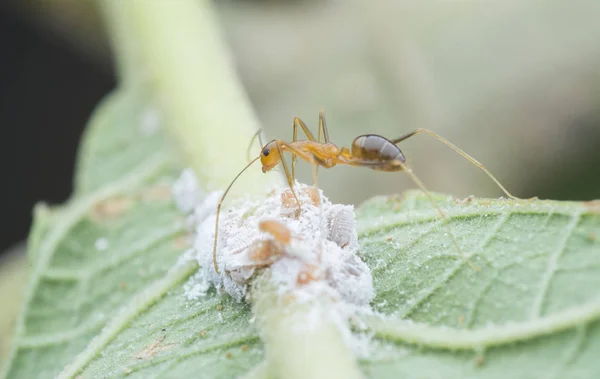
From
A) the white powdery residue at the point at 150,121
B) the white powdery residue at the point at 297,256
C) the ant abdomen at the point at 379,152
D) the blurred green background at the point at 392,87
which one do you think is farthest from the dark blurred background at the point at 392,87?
the white powdery residue at the point at 297,256

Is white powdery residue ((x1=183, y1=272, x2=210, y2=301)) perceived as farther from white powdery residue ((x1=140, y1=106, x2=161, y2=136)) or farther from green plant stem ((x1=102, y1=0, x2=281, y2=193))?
white powdery residue ((x1=140, y1=106, x2=161, y2=136))

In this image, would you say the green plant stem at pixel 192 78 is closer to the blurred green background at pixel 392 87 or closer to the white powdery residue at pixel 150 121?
the white powdery residue at pixel 150 121

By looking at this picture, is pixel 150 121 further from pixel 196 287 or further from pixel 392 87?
pixel 392 87

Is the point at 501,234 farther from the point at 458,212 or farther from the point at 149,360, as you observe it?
the point at 149,360

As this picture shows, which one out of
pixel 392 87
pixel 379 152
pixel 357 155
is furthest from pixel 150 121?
pixel 392 87

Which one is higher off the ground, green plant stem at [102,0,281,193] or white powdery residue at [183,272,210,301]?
green plant stem at [102,0,281,193]

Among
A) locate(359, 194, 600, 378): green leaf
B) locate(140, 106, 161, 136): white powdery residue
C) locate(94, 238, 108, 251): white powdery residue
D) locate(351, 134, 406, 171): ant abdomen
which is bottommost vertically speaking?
locate(359, 194, 600, 378): green leaf

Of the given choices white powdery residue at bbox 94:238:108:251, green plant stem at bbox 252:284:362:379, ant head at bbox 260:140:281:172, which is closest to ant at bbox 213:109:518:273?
ant head at bbox 260:140:281:172
